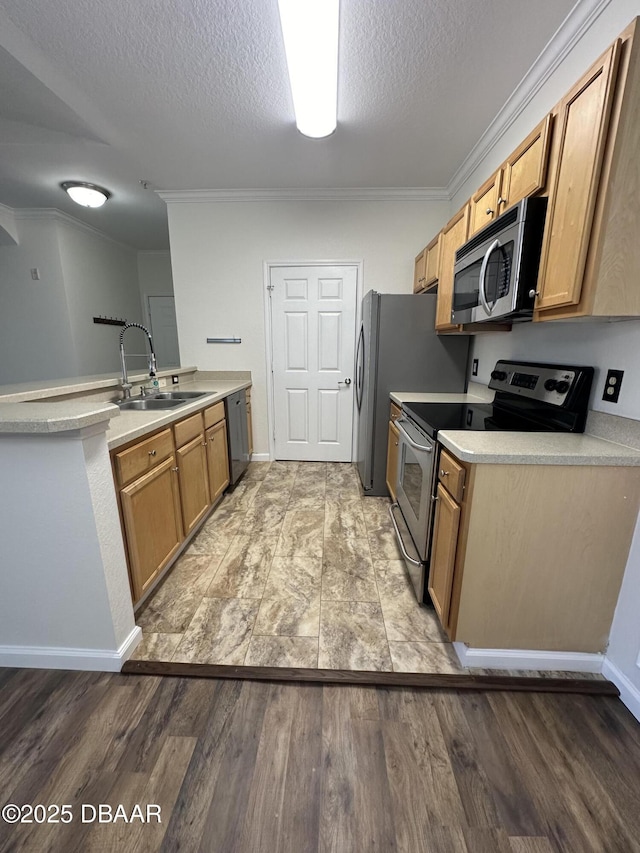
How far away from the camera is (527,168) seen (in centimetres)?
136

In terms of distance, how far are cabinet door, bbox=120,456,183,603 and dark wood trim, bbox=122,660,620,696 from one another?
380mm

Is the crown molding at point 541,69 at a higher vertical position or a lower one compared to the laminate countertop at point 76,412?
higher

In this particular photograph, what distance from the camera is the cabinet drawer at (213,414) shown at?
7.80 feet

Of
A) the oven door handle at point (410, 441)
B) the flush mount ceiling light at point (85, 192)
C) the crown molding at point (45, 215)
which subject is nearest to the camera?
the oven door handle at point (410, 441)

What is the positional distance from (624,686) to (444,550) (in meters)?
0.77

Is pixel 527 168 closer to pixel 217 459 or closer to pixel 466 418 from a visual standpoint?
pixel 466 418

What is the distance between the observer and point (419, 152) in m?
2.48

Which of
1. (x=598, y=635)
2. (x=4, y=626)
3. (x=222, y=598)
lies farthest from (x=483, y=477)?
(x=4, y=626)

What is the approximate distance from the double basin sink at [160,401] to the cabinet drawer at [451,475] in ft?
5.64

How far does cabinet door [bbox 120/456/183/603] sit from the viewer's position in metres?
1.48

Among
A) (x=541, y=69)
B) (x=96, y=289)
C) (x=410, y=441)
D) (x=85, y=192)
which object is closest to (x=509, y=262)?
(x=410, y=441)

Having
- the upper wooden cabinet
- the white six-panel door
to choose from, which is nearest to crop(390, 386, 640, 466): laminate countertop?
the upper wooden cabinet

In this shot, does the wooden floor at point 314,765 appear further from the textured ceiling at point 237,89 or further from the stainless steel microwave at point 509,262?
the textured ceiling at point 237,89

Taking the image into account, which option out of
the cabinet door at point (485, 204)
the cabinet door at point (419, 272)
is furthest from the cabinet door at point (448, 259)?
the cabinet door at point (419, 272)
